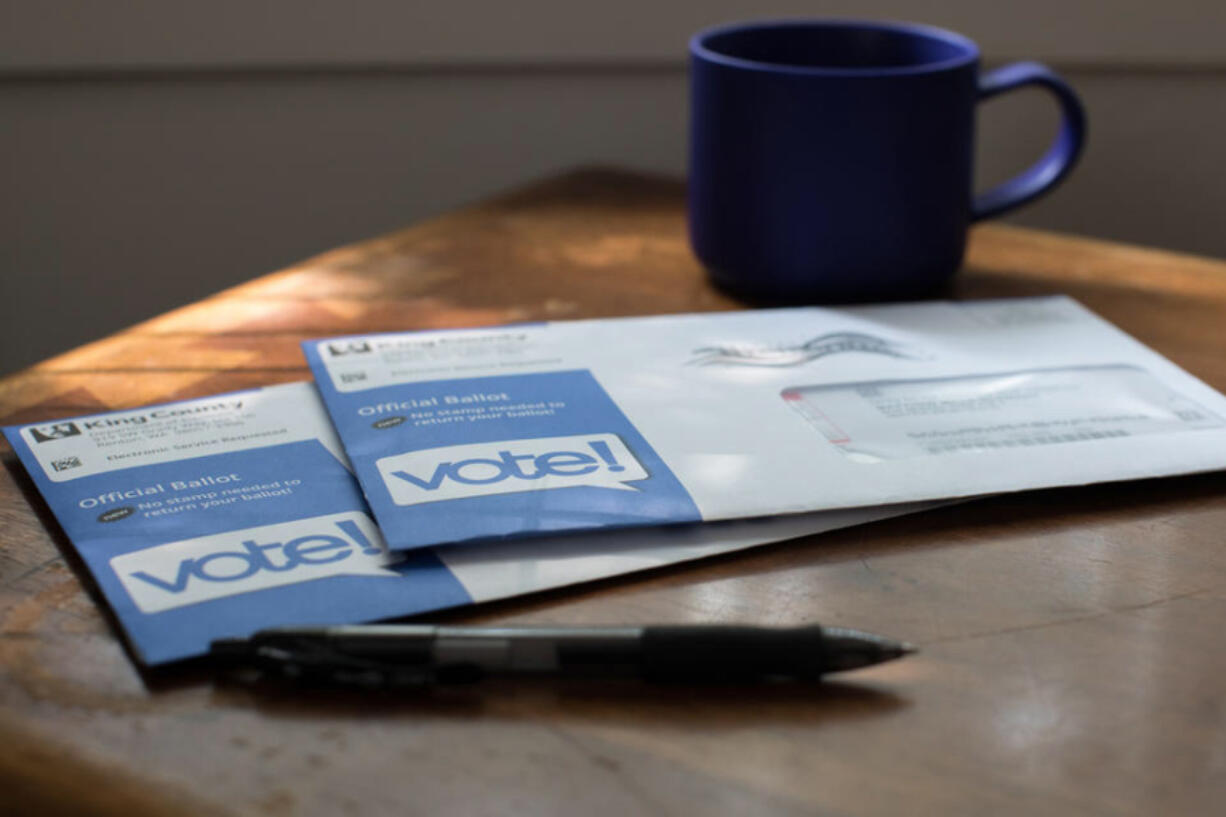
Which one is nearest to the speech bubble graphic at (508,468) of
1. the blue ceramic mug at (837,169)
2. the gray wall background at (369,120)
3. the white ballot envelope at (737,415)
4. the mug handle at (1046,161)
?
the white ballot envelope at (737,415)

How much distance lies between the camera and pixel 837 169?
0.61 meters

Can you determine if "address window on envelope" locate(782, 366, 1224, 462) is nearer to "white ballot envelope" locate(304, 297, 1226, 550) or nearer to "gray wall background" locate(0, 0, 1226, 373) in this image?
"white ballot envelope" locate(304, 297, 1226, 550)

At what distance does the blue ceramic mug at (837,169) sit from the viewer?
23.5 inches

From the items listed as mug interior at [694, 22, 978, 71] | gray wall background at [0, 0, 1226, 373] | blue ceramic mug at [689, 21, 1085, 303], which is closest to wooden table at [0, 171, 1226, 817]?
blue ceramic mug at [689, 21, 1085, 303]

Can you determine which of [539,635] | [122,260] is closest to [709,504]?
[539,635]

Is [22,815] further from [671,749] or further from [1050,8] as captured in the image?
[1050,8]

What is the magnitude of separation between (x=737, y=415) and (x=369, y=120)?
648mm

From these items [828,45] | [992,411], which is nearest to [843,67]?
[828,45]

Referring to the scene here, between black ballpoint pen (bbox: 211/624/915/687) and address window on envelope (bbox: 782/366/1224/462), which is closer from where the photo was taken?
black ballpoint pen (bbox: 211/624/915/687)

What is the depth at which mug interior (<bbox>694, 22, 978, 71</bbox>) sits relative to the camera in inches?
26.4

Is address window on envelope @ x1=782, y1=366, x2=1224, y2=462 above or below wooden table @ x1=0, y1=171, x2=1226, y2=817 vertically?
below

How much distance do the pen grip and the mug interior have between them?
41cm

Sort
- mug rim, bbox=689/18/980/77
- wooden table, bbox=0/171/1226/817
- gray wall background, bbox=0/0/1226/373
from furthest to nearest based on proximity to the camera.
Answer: gray wall background, bbox=0/0/1226/373 → mug rim, bbox=689/18/980/77 → wooden table, bbox=0/171/1226/817

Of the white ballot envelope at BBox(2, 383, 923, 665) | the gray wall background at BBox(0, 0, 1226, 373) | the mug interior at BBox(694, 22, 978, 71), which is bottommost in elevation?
the gray wall background at BBox(0, 0, 1226, 373)
